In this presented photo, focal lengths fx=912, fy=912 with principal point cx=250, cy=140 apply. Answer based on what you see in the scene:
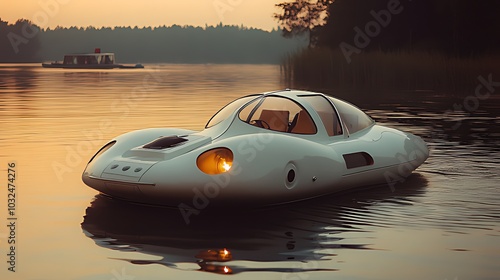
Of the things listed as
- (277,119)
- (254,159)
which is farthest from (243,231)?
(277,119)

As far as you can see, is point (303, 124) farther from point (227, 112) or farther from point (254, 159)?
point (254, 159)

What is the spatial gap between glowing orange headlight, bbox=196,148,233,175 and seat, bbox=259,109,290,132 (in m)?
1.77

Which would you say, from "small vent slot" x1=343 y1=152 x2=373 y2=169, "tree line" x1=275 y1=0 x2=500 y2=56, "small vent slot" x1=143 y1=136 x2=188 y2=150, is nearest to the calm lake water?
"small vent slot" x1=343 y1=152 x2=373 y2=169

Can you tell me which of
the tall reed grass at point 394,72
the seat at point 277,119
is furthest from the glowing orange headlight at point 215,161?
the tall reed grass at point 394,72

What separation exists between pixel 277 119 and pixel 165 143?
175cm

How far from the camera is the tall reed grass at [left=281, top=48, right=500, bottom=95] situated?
3934cm

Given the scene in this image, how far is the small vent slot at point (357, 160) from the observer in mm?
11474

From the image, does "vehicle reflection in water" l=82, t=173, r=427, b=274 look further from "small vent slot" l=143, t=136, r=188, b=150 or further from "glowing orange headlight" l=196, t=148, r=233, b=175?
"small vent slot" l=143, t=136, r=188, b=150

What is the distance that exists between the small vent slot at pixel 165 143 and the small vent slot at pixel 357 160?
2111mm

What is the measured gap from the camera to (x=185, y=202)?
401 inches

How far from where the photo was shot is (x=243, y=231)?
9.26m

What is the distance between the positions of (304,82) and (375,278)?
38517mm

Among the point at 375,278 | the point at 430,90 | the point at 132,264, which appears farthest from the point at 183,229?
the point at 430,90

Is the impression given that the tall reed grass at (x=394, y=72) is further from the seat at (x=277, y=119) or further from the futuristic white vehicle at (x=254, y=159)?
the seat at (x=277, y=119)
